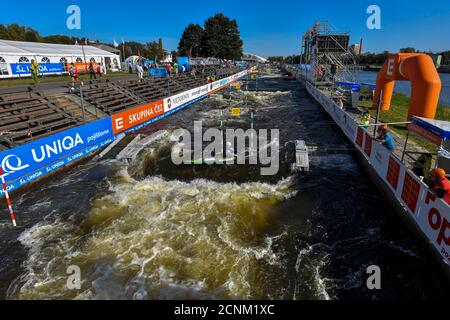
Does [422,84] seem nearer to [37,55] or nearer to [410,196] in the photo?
[410,196]

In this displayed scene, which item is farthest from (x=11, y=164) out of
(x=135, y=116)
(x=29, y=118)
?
(x=135, y=116)

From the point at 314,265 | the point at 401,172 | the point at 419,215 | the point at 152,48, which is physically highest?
the point at 152,48

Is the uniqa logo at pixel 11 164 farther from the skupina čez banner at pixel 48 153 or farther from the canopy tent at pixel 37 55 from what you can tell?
the canopy tent at pixel 37 55

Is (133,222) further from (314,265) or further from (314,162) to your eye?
(314,162)

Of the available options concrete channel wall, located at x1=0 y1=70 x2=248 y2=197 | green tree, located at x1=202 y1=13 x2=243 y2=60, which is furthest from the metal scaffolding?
green tree, located at x1=202 y1=13 x2=243 y2=60

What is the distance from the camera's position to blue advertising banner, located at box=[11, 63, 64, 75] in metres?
36.9

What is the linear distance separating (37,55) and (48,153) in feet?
127

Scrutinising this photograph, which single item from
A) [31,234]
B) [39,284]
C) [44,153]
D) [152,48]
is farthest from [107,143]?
[152,48]

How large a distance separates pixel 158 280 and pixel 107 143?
13.0 meters

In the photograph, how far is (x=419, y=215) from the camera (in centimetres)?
789

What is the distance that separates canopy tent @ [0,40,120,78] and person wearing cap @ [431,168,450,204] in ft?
129

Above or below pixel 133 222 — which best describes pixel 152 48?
above

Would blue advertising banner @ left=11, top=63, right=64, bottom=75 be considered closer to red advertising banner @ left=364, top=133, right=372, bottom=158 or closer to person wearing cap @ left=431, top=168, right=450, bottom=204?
red advertising banner @ left=364, top=133, right=372, bottom=158

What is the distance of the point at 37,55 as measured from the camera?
41938mm
